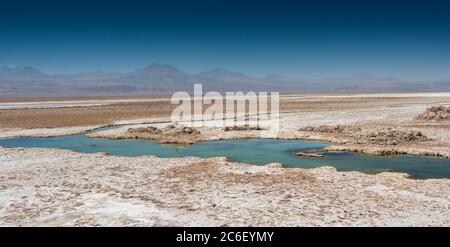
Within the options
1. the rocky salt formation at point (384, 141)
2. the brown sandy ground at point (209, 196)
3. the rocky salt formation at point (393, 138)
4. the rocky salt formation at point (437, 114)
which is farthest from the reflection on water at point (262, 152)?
the rocky salt formation at point (437, 114)

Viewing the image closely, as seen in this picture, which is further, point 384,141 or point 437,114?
point 437,114

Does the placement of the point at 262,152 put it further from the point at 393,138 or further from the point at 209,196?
the point at 209,196

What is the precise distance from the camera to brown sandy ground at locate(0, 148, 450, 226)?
1140cm

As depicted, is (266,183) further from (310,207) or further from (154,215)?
(154,215)

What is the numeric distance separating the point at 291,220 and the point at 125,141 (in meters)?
20.8

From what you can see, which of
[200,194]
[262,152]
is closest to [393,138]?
[262,152]

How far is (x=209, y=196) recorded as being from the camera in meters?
13.7

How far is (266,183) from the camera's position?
600 inches

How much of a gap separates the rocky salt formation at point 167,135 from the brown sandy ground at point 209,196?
32.2ft

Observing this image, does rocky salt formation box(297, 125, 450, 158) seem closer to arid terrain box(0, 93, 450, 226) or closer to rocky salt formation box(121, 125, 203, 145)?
arid terrain box(0, 93, 450, 226)

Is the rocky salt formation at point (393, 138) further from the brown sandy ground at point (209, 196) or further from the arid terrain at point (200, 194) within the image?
the brown sandy ground at point (209, 196)

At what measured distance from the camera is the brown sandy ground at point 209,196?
37.4 feet

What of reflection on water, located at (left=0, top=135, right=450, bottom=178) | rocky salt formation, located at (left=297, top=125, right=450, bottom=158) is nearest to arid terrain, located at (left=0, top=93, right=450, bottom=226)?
rocky salt formation, located at (left=297, top=125, right=450, bottom=158)

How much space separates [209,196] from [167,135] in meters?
17.7
